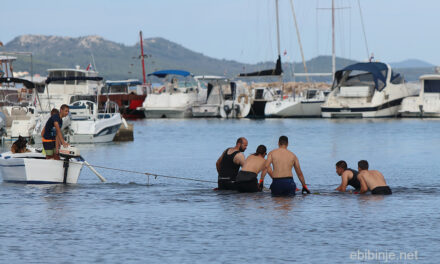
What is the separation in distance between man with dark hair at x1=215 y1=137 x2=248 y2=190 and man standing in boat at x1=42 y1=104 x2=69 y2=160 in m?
4.24

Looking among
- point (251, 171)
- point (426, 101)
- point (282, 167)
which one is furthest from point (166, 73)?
point (282, 167)

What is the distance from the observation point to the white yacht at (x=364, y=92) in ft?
233

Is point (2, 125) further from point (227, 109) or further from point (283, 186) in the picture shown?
point (227, 109)

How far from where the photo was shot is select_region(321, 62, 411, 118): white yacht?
7088cm

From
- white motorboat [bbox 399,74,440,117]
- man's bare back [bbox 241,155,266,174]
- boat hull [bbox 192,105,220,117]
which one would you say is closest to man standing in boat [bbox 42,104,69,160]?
man's bare back [bbox 241,155,266,174]

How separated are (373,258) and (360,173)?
6.65 meters

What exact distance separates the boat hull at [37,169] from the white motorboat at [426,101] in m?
56.3

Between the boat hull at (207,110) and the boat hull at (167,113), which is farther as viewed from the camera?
the boat hull at (167,113)

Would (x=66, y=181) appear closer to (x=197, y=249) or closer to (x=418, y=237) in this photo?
(x=197, y=249)

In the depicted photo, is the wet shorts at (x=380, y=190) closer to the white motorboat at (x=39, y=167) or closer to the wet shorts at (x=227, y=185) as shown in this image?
the wet shorts at (x=227, y=185)

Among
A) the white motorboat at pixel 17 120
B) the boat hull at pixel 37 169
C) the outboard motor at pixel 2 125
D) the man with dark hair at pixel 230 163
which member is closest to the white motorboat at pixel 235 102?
the white motorboat at pixel 17 120

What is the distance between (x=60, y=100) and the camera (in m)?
68.6

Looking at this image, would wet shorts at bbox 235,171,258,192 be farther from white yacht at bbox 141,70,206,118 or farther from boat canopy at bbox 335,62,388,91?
white yacht at bbox 141,70,206,118

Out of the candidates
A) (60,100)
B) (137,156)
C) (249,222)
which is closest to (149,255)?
(249,222)
